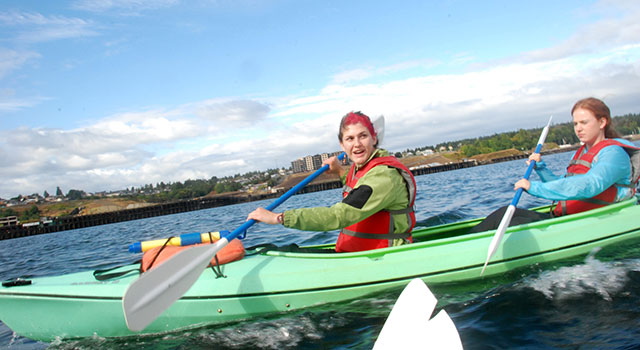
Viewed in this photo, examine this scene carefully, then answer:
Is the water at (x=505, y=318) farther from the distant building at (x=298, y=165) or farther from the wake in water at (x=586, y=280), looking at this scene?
the distant building at (x=298, y=165)

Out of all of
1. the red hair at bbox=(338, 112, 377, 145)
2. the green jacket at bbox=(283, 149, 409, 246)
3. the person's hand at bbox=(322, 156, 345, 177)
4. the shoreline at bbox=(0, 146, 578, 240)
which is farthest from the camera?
the shoreline at bbox=(0, 146, 578, 240)

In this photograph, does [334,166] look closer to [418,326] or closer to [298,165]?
[418,326]

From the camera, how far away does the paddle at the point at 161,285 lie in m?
2.81

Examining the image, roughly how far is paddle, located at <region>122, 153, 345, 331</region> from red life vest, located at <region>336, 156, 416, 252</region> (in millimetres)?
1199

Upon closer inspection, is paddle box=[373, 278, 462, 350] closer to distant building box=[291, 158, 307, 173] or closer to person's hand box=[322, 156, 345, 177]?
person's hand box=[322, 156, 345, 177]

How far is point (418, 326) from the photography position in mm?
2031

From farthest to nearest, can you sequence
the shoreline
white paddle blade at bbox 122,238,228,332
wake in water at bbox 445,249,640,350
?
the shoreline → white paddle blade at bbox 122,238,228,332 → wake in water at bbox 445,249,640,350

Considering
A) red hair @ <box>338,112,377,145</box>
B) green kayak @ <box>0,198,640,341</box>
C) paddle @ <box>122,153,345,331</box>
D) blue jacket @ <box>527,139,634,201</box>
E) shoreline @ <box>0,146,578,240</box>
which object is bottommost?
shoreline @ <box>0,146,578,240</box>

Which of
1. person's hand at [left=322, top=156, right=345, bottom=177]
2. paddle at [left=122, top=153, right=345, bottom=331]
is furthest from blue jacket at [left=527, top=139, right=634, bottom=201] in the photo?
paddle at [left=122, top=153, right=345, bottom=331]

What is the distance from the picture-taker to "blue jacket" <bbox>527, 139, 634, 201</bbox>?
374 centimetres

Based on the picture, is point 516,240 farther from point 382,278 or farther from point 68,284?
point 68,284

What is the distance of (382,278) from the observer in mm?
3666

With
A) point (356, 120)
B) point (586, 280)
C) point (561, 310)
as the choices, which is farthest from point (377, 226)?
point (586, 280)

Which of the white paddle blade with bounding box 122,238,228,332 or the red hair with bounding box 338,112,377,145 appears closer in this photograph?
the white paddle blade with bounding box 122,238,228,332
